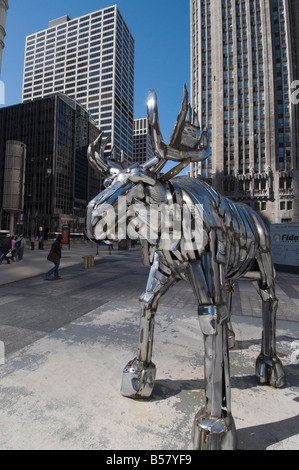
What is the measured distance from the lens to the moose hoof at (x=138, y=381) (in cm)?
207

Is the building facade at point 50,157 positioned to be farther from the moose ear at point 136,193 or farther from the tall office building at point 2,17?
the moose ear at point 136,193

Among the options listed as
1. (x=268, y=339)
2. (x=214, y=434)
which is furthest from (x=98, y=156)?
(x=268, y=339)

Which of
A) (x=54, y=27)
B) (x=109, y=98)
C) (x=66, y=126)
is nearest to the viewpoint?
(x=66, y=126)

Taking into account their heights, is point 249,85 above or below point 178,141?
above

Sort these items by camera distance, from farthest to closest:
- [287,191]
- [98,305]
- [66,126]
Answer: [66,126]
[287,191]
[98,305]

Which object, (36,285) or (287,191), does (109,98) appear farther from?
(36,285)

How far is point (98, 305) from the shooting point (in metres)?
5.15

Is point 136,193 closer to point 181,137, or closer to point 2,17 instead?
point 181,137

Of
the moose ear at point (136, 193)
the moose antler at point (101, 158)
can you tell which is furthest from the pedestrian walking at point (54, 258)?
the moose ear at point (136, 193)

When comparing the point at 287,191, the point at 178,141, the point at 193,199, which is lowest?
the point at 193,199

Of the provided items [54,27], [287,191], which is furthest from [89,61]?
[287,191]

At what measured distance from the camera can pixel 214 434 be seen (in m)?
1.46

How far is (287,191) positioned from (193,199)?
50324 millimetres

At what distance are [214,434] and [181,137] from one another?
5.95ft
